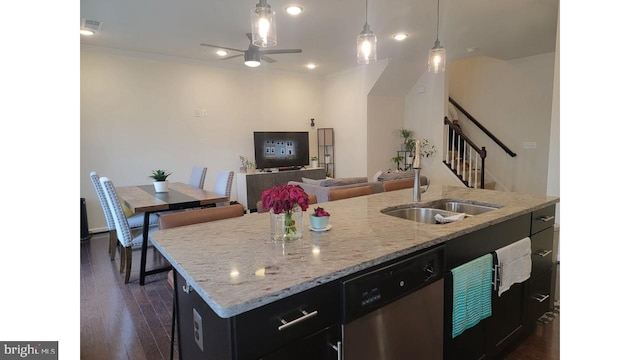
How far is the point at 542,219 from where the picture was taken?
7.11ft

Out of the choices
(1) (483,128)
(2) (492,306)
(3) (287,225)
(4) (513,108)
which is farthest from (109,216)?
(4) (513,108)

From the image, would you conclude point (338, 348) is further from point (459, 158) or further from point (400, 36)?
point (459, 158)

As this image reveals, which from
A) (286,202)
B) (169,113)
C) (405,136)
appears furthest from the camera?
(405,136)

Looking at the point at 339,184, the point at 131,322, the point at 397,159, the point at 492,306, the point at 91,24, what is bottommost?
the point at 131,322

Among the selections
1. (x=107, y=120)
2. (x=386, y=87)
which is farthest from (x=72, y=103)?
(x=386, y=87)

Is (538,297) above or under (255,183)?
under

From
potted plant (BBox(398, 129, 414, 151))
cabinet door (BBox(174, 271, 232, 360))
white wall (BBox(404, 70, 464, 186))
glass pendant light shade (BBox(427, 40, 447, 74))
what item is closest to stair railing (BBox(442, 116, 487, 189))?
white wall (BBox(404, 70, 464, 186))

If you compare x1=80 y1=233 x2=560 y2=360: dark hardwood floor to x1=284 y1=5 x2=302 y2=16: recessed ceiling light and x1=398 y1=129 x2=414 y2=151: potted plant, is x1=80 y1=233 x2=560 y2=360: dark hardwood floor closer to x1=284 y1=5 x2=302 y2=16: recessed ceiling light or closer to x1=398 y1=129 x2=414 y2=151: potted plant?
x1=284 y1=5 x2=302 y2=16: recessed ceiling light

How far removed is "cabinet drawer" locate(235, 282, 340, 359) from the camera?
928mm

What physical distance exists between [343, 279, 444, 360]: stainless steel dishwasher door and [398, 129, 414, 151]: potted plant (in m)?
5.61

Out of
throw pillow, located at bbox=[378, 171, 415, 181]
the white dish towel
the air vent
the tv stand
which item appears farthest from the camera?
the tv stand

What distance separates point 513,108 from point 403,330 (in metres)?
6.13
